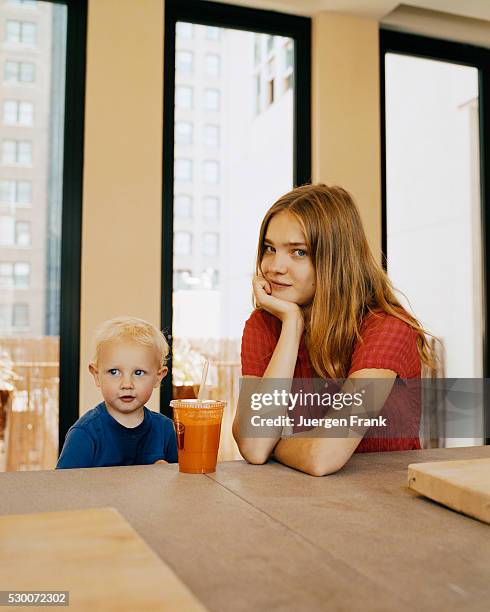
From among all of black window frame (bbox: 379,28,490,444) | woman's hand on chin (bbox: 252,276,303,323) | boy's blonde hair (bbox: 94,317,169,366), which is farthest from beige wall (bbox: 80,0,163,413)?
woman's hand on chin (bbox: 252,276,303,323)

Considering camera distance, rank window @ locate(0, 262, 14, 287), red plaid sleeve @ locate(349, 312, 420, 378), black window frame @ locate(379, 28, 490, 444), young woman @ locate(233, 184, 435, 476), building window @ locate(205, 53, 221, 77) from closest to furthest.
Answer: red plaid sleeve @ locate(349, 312, 420, 378), young woman @ locate(233, 184, 435, 476), window @ locate(0, 262, 14, 287), building window @ locate(205, 53, 221, 77), black window frame @ locate(379, 28, 490, 444)

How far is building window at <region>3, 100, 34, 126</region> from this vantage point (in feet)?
8.79

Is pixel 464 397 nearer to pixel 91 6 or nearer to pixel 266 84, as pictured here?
pixel 266 84

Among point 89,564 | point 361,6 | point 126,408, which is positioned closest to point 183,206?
point 361,6

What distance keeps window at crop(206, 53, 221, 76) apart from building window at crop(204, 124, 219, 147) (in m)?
0.26

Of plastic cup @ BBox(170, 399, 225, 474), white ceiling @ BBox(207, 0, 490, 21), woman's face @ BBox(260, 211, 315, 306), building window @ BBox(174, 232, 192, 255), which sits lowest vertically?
plastic cup @ BBox(170, 399, 225, 474)

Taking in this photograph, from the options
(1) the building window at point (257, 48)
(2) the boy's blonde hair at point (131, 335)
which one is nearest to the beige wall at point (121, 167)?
(1) the building window at point (257, 48)

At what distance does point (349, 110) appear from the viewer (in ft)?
10.2

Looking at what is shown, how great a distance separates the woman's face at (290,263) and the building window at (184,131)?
1.56 metres

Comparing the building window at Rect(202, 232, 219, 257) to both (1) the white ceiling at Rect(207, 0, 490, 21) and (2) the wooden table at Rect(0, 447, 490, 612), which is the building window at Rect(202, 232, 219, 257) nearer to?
(1) the white ceiling at Rect(207, 0, 490, 21)

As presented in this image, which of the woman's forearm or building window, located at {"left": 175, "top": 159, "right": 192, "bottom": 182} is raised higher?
building window, located at {"left": 175, "top": 159, "right": 192, "bottom": 182}

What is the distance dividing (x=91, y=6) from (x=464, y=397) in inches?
108

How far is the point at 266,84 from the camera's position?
304 cm

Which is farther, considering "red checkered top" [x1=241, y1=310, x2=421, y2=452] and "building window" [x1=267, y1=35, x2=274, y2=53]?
"building window" [x1=267, y1=35, x2=274, y2=53]
